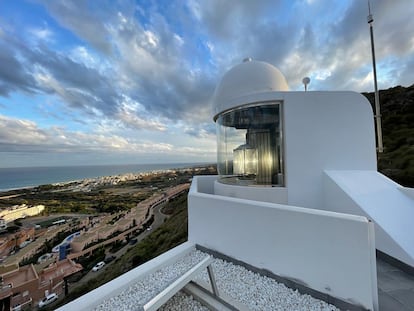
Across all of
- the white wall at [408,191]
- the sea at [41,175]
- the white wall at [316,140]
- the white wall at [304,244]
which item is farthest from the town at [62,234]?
the sea at [41,175]

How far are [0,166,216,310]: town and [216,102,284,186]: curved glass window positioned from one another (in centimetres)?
412

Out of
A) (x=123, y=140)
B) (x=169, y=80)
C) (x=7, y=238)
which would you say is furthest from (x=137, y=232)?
(x=169, y=80)

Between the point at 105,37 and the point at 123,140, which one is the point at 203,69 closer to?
the point at 105,37

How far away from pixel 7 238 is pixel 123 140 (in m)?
19.3

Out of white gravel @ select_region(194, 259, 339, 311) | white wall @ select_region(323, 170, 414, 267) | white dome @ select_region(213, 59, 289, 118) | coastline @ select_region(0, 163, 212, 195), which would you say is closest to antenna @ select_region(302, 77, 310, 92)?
white dome @ select_region(213, 59, 289, 118)

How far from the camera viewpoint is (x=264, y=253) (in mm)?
2965

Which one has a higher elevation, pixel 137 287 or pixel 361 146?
pixel 361 146

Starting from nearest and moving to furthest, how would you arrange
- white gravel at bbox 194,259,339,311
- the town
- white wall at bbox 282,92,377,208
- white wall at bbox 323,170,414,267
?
white gravel at bbox 194,259,339,311
white wall at bbox 323,170,414,267
white wall at bbox 282,92,377,208
the town

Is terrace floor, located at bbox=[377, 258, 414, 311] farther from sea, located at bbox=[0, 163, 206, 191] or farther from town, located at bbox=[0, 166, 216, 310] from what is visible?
sea, located at bbox=[0, 163, 206, 191]

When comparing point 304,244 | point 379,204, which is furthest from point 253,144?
point 304,244

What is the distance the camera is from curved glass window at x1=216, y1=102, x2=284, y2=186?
15.3 feet

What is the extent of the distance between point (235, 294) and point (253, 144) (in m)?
3.62

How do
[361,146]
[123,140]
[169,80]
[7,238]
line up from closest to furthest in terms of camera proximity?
[361,146] → [169,80] → [7,238] → [123,140]

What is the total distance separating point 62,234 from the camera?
28500mm
